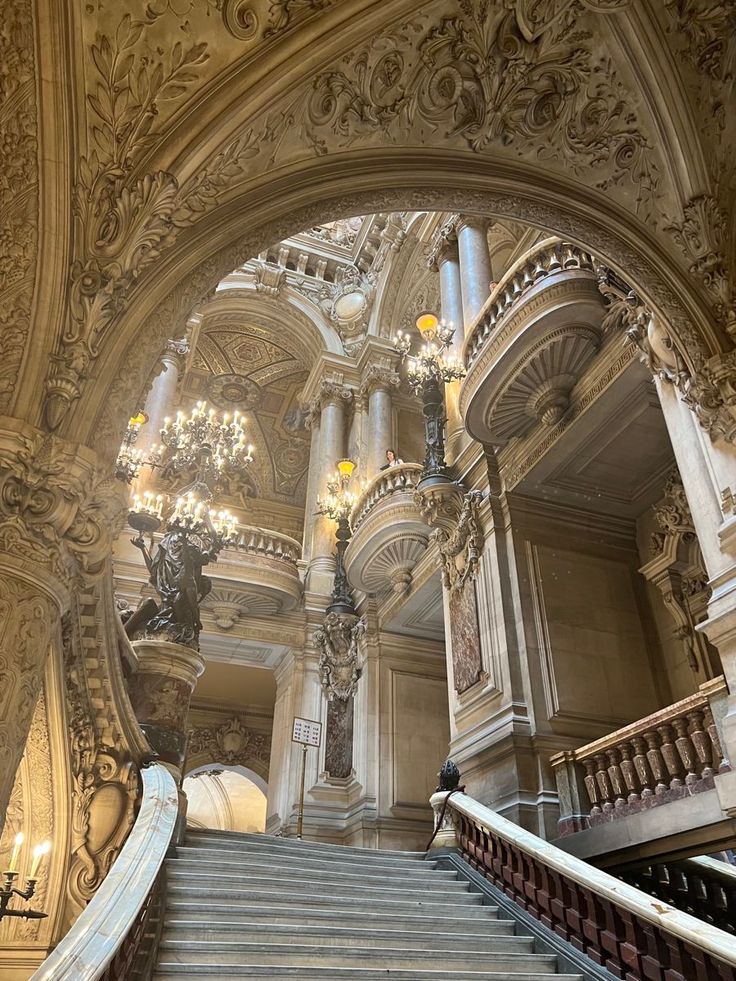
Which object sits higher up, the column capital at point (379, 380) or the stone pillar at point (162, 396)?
the column capital at point (379, 380)

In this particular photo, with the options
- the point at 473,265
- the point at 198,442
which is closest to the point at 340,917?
the point at 198,442

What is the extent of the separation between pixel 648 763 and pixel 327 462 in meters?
11.1

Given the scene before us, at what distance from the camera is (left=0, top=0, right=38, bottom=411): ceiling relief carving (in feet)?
13.0

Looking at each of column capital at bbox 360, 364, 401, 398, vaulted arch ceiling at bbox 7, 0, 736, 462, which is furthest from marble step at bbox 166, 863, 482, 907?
column capital at bbox 360, 364, 401, 398

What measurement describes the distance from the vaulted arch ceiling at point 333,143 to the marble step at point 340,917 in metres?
2.70

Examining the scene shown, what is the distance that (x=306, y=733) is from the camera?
32.2 feet

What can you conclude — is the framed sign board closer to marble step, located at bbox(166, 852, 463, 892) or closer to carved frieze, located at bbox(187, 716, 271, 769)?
marble step, located at bbox(166, 852, 463, 892)

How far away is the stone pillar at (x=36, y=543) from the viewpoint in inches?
128

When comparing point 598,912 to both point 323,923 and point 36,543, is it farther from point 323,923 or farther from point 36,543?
point 36,543

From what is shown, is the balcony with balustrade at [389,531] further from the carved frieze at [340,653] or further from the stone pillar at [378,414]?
the stone pillar at [378,414]

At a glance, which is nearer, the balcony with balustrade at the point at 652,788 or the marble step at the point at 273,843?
the balcony with balustrade at the point at 652,788

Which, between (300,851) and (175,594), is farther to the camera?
(175,594)

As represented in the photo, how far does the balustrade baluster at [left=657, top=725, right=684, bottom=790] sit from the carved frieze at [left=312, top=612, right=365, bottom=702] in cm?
Answer: 790

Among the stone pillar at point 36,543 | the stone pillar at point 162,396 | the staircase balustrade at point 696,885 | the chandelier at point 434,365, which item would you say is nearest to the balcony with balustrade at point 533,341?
the chandelier at point 434,365
